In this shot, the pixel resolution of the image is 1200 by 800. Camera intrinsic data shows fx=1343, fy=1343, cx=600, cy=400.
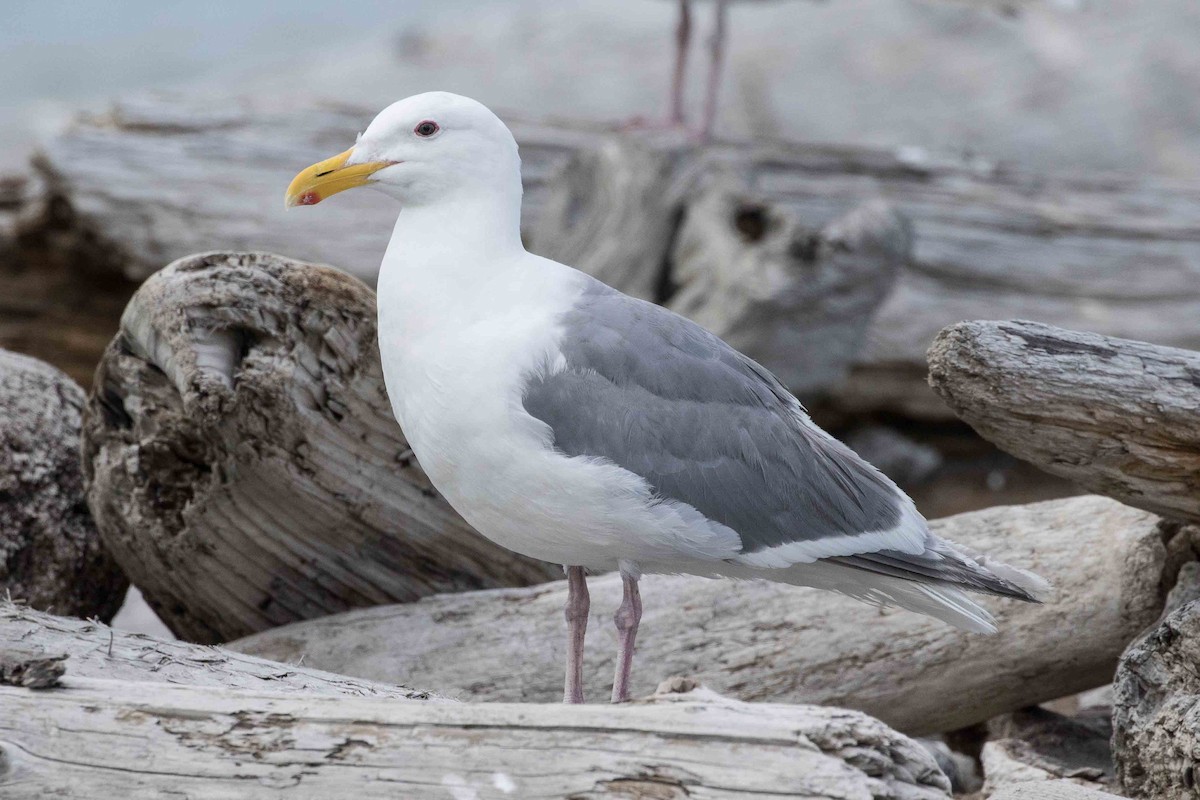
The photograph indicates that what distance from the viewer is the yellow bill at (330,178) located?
3322 millimetres

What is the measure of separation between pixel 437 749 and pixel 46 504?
7.09 ft

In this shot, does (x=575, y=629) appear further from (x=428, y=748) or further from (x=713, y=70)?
(x=713, y=70)

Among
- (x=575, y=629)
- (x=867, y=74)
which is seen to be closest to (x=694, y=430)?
(x=575, y=629)

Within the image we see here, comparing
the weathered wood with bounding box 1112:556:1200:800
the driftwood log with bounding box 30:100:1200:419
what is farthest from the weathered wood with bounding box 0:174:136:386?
the weathered wood with bounding box 1112:556:1200:800

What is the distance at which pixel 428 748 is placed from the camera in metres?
2.44

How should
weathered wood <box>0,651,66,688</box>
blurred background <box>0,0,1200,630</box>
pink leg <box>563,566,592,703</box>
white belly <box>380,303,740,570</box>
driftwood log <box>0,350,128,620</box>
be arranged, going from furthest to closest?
1. blurred background <box>0,0,1200,630</box>
2. driftwood log <box>0,350,128,620</box>
3. pink leg <box>563,566,592,703</box>
4. white belly <box>380,303,740,570</box>
5. weathered wood <box>0,651,66,688</box>

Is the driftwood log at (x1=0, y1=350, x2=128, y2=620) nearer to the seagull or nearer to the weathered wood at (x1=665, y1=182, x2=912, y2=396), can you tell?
the seagull

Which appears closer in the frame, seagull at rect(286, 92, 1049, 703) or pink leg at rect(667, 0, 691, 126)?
seagull at rect(286, 92, 1049, 703)

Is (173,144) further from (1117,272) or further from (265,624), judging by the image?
(1117,272)

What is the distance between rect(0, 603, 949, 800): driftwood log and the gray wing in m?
0.64

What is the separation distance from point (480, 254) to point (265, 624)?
154 centimetres

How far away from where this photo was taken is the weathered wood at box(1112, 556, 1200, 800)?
3039 mm

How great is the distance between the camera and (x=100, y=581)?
4285mm

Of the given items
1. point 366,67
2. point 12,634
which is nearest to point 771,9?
point 366,67
